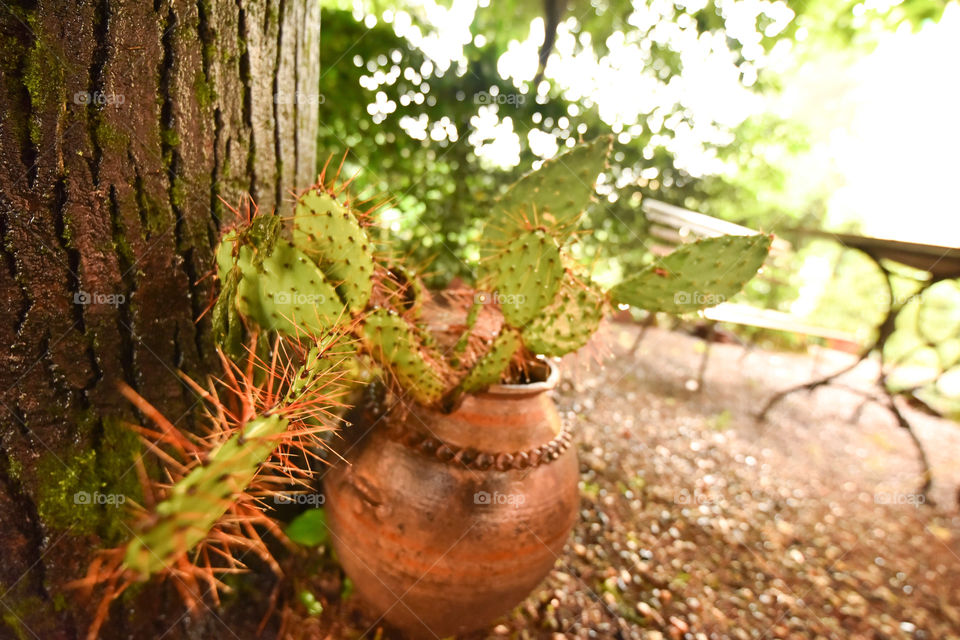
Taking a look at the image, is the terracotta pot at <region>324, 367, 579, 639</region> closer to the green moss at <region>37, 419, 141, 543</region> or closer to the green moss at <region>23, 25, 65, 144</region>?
Answer: the green moss at <region>37, 419, 141, 543</region>

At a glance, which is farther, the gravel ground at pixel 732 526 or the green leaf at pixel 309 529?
the gravel ground at pixel 732 526

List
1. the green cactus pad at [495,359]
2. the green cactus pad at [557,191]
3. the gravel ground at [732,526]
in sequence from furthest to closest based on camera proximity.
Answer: the gravel ground at [732,526] → the green cactus pad at [557,191] → the green cactus pad at [495,359]

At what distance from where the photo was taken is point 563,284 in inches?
41.3

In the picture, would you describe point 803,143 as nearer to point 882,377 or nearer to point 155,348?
point 882,377

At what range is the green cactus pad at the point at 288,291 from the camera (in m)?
0.75

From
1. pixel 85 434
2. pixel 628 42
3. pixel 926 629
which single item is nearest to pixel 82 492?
pixel 85 434

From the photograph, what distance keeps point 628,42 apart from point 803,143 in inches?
69.4
